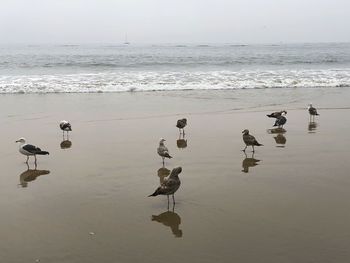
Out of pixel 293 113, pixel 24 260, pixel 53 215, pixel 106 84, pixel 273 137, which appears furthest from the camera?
pixel 106 84

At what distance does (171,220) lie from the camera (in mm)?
6660

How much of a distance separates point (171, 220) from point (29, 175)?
3.72 metres

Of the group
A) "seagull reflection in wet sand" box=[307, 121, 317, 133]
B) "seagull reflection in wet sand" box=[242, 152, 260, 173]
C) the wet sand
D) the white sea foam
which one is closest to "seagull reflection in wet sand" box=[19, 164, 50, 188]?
the wet sand

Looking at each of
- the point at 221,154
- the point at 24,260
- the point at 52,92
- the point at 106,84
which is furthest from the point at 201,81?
the point at 24,260

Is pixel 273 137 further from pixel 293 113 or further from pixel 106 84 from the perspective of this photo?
pixel 106 84

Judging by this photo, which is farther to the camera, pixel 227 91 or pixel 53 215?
pixel 227 91

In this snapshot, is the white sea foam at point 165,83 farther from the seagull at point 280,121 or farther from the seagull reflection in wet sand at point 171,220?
the seagull reflection in wet sand at point 171,220

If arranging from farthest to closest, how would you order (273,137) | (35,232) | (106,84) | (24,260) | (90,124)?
1. (106,84)
2. (90,124)
3. (273,137)
4. (35,232)
5. (24,260)

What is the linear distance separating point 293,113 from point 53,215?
10.8 m

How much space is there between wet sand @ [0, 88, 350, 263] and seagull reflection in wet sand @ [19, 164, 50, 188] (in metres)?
0.04

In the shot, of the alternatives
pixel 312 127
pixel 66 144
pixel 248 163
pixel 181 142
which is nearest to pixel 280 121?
pixel 312 127

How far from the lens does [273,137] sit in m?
12.1

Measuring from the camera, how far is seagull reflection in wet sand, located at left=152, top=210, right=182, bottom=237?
249 inches

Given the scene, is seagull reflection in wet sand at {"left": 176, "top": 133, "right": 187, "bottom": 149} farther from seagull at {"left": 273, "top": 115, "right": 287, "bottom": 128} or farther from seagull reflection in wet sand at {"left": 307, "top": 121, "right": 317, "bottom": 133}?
seagull reflection in wet sand at {"left": 307, "top": 121, "right": 317, "bottom": 133}
